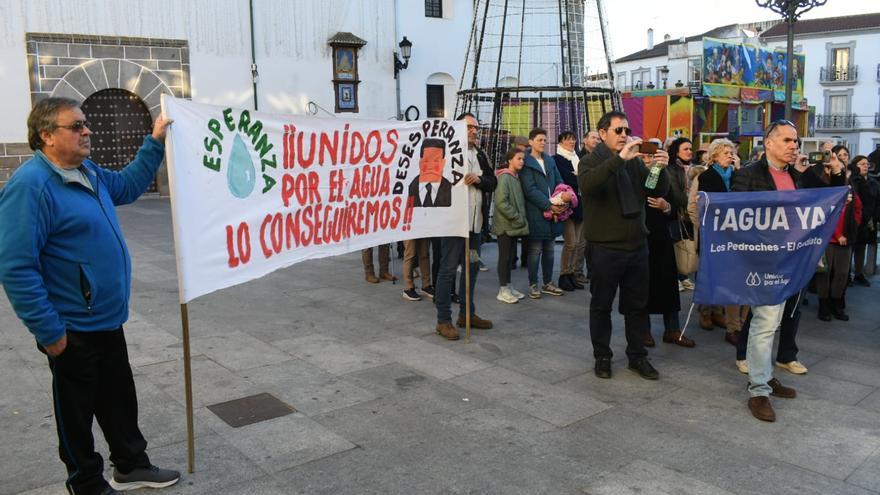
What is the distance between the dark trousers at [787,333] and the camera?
5164mm

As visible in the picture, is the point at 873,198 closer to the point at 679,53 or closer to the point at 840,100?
the point at 679,53

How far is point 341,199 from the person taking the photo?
211 inches

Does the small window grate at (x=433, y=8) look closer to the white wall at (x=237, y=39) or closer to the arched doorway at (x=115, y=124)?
the white wall at (x=237, y=39)

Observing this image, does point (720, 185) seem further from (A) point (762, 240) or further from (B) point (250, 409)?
(B) point (250, 409)

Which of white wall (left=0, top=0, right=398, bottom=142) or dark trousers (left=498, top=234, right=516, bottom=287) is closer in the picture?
dark trousers (left=498, top=234, right=516, bottom=287)

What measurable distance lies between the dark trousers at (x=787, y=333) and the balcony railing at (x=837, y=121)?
52241 millimetres

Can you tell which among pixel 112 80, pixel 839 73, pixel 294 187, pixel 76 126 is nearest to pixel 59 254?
pixel 76 126

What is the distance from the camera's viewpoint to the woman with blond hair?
6.16 meters

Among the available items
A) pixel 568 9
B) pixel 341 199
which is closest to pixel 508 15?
pixel 568 9

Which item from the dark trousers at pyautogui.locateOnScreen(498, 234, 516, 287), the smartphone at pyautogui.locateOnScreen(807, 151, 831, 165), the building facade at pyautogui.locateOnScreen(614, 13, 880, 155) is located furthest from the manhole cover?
the building facade at pyautogui.locateOnScreen(614, 13, 880, 155)

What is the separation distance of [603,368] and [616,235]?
3.32 ft

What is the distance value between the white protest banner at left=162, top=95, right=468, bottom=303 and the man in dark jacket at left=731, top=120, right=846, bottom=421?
2.39 m

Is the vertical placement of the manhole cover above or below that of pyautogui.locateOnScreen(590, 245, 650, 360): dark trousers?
below

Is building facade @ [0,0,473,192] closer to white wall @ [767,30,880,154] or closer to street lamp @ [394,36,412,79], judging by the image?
street lamp @ [394,36,412,79]
